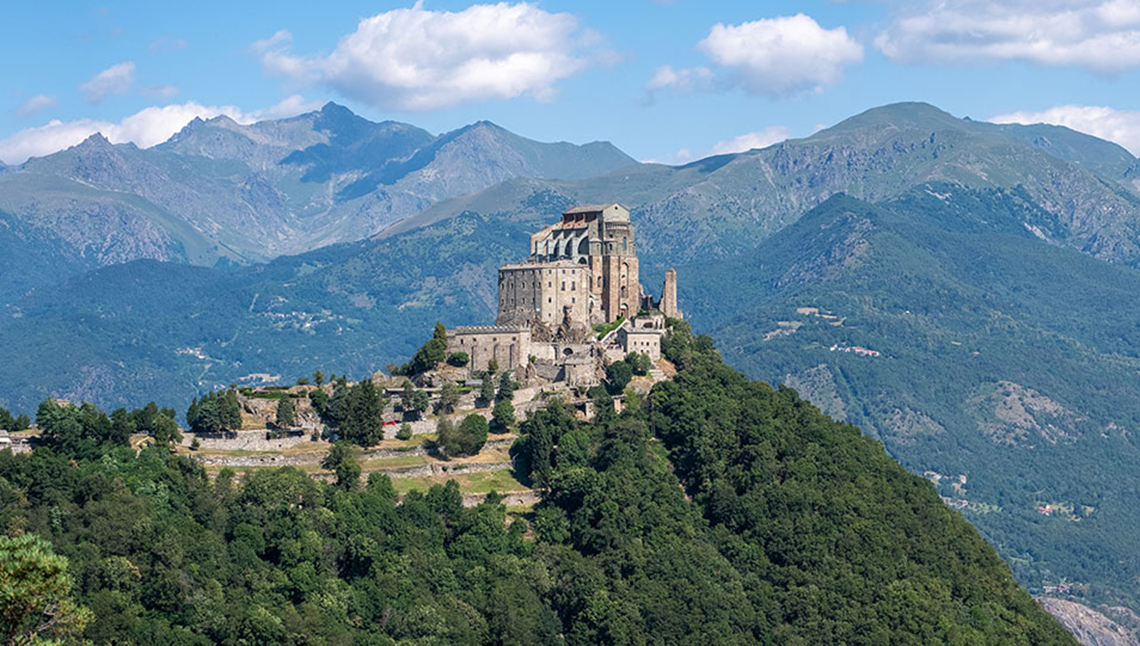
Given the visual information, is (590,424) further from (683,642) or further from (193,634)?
(193,634)

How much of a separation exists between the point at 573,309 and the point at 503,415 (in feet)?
60.9

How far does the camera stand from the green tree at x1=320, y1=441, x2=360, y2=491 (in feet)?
372

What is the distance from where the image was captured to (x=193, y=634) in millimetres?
95125

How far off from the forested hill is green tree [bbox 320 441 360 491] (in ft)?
2.11

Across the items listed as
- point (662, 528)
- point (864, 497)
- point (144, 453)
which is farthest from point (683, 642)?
point (144, 453)

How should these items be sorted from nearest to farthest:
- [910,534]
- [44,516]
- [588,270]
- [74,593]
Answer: [74,593] < [44,516] < [910,534] < [588,270]

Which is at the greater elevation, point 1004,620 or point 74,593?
point 74,593

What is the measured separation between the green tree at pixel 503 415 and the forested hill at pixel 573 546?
244cm

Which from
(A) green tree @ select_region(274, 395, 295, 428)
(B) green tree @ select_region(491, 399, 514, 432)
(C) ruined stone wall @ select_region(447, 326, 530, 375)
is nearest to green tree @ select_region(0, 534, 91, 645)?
(A) green tree @ select_region(274, 395, 295, 428)

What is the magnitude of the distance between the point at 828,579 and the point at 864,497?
466 inches

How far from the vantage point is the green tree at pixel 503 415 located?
12738 centimetres

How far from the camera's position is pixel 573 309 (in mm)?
143000

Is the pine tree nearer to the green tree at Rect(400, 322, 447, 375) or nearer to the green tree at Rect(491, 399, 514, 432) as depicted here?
the green tree at Rect(491, 399, 514, 432)

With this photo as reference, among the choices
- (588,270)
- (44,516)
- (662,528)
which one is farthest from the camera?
(588,270)
